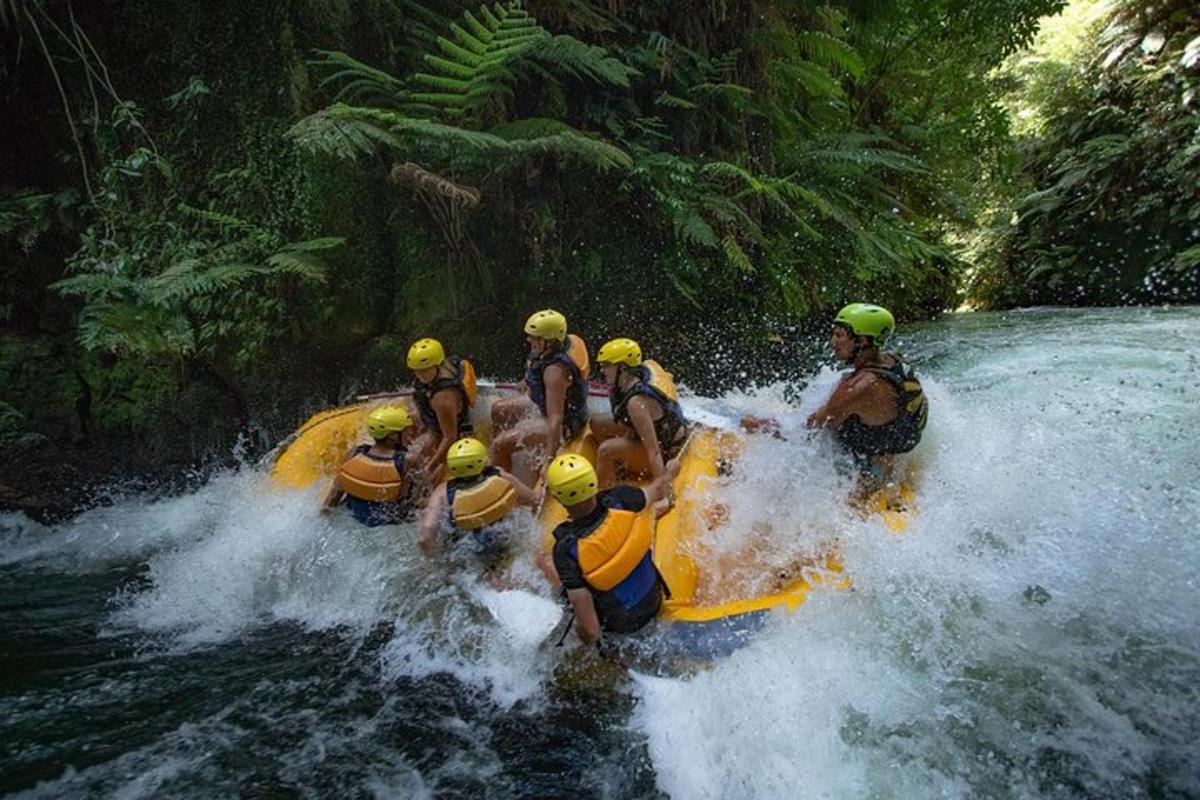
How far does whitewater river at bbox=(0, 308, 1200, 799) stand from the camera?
2807mm

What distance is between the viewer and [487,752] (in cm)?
306

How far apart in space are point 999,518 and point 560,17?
17.8 feet

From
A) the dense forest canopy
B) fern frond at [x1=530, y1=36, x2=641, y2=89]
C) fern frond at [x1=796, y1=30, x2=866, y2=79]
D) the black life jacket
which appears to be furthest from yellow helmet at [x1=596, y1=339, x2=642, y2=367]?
fern frond at [x1=796, y1=30, x2=866, y2=79]

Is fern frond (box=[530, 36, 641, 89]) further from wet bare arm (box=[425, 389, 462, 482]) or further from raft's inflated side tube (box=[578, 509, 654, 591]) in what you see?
raft's inflated side tube (box=[578, 509, 654, 591])

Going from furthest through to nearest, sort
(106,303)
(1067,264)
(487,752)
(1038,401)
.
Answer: (1067,264) < (1038,401) < (106,303) < (487,752)

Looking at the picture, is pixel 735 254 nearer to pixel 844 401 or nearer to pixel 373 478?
pixel 844 401

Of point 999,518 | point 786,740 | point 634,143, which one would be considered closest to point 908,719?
point 786,740

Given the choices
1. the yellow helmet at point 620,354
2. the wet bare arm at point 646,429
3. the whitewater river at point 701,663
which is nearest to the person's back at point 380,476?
the whitewater river at point 701,663

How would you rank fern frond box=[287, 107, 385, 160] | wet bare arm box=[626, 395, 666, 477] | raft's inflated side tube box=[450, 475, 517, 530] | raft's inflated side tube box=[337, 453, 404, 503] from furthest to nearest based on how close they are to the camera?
fern frond box=[287, 107, 385, 160]
raft's inflated side tube box=[337, 453, 404, 503]
wet bare arm box=[626, 395, 666, 477]
raft's inflated side tube box=[450, 475, 517, 530]

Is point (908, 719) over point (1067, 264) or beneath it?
beneath

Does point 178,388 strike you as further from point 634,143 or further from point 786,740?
point 786,740

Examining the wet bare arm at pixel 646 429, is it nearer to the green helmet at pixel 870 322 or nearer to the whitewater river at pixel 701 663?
the whitewater river at pixel 701 663

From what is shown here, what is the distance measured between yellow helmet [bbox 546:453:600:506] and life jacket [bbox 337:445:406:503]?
165 cm

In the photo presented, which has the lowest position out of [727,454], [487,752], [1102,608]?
[487,752]
